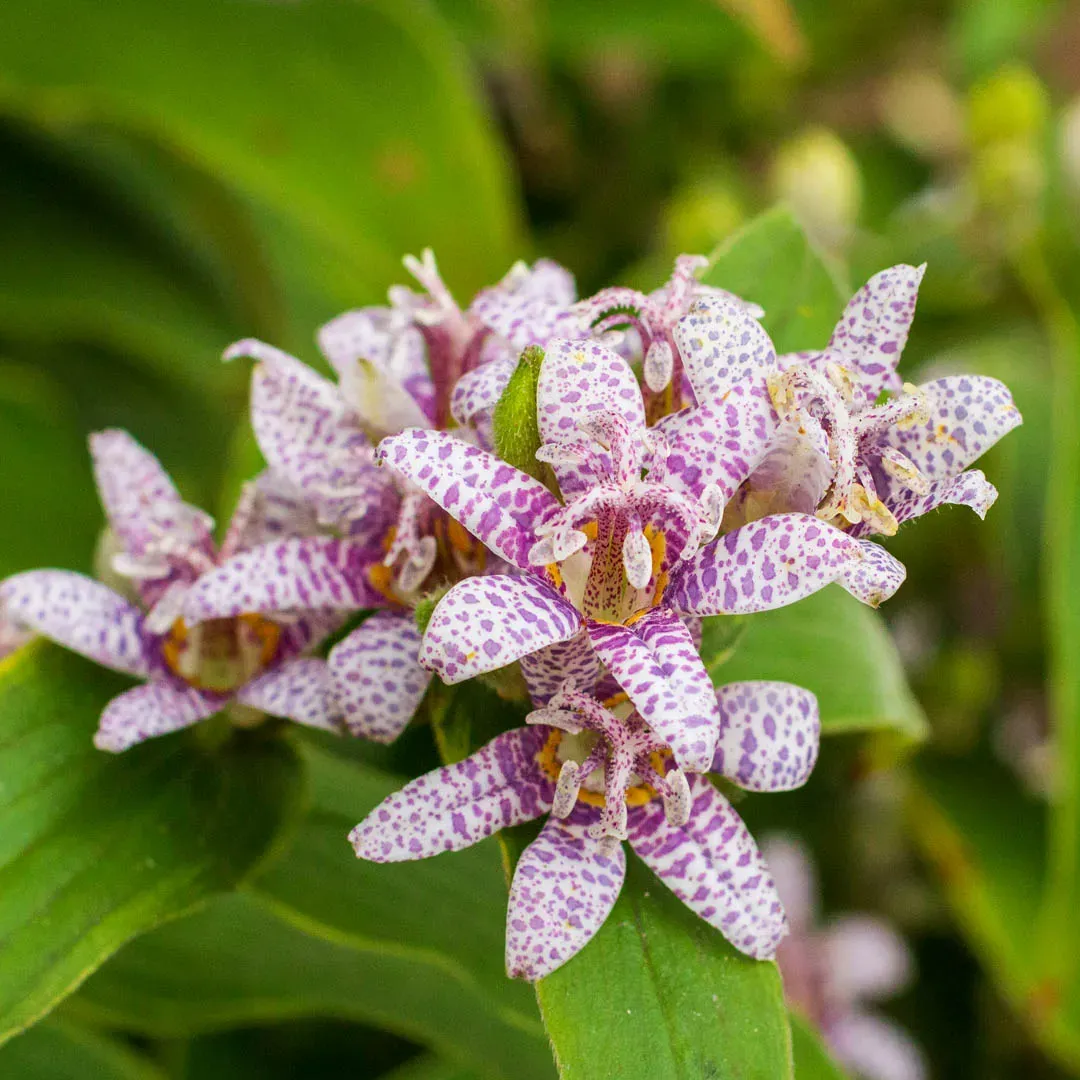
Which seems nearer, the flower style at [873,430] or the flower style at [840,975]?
the flower style at [873,430]

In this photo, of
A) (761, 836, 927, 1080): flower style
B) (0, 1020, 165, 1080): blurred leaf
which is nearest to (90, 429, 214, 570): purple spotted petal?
(0, 1020, 165, 1080): blurred leaf

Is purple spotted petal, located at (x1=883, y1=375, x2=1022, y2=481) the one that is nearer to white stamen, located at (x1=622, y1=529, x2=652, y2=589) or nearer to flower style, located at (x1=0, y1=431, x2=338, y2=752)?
white stamen, located at (x1=622, y1=529, x2=652, y2=589)

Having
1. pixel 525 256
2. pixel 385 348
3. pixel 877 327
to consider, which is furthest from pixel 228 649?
pixel 525 256

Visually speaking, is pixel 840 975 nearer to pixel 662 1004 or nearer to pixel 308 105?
pixel 662 1004

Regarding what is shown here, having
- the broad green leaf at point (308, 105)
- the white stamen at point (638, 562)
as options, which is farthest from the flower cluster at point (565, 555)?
the broad green leaf at point (308, 105)

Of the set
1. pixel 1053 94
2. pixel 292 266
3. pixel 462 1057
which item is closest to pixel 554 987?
pixel 462 1057

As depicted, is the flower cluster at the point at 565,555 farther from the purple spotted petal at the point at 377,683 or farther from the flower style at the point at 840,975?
the flower style at the point at 840,975
